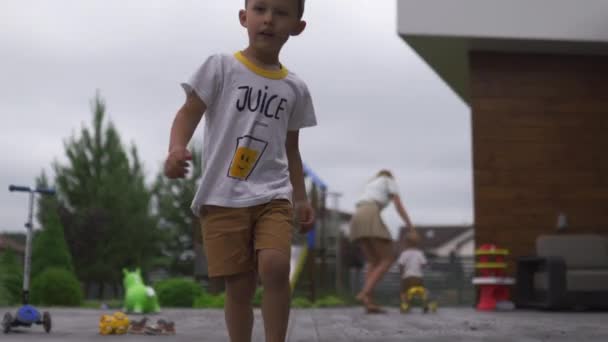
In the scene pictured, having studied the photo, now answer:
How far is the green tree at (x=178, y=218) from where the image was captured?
97.7 feet

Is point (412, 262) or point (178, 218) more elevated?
point (178, 218)

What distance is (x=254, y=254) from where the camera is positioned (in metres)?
2.77

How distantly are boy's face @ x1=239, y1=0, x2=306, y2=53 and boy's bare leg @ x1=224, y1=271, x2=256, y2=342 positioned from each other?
2.35 ft

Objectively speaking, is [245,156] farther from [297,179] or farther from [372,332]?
[372,332]

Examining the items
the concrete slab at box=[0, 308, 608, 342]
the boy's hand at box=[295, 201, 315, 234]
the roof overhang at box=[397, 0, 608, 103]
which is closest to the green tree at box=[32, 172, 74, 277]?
the roof overhang at box=[397, 0, 608, 103]

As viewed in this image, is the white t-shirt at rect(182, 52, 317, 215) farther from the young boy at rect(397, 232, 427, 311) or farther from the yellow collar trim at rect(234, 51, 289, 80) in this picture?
the young boy at rect(397, 232, 427, 311)

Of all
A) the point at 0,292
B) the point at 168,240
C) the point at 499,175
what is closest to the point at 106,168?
the point at 168,240

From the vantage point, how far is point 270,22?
2760 mm

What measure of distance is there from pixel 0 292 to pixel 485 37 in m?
6.39

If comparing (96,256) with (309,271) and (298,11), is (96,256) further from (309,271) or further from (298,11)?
(298,11)

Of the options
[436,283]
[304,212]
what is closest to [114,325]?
[304,212]

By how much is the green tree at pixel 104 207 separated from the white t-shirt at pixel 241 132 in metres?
19.7

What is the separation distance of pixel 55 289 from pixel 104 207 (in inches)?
483

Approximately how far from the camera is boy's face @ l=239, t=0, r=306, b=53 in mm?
2766
